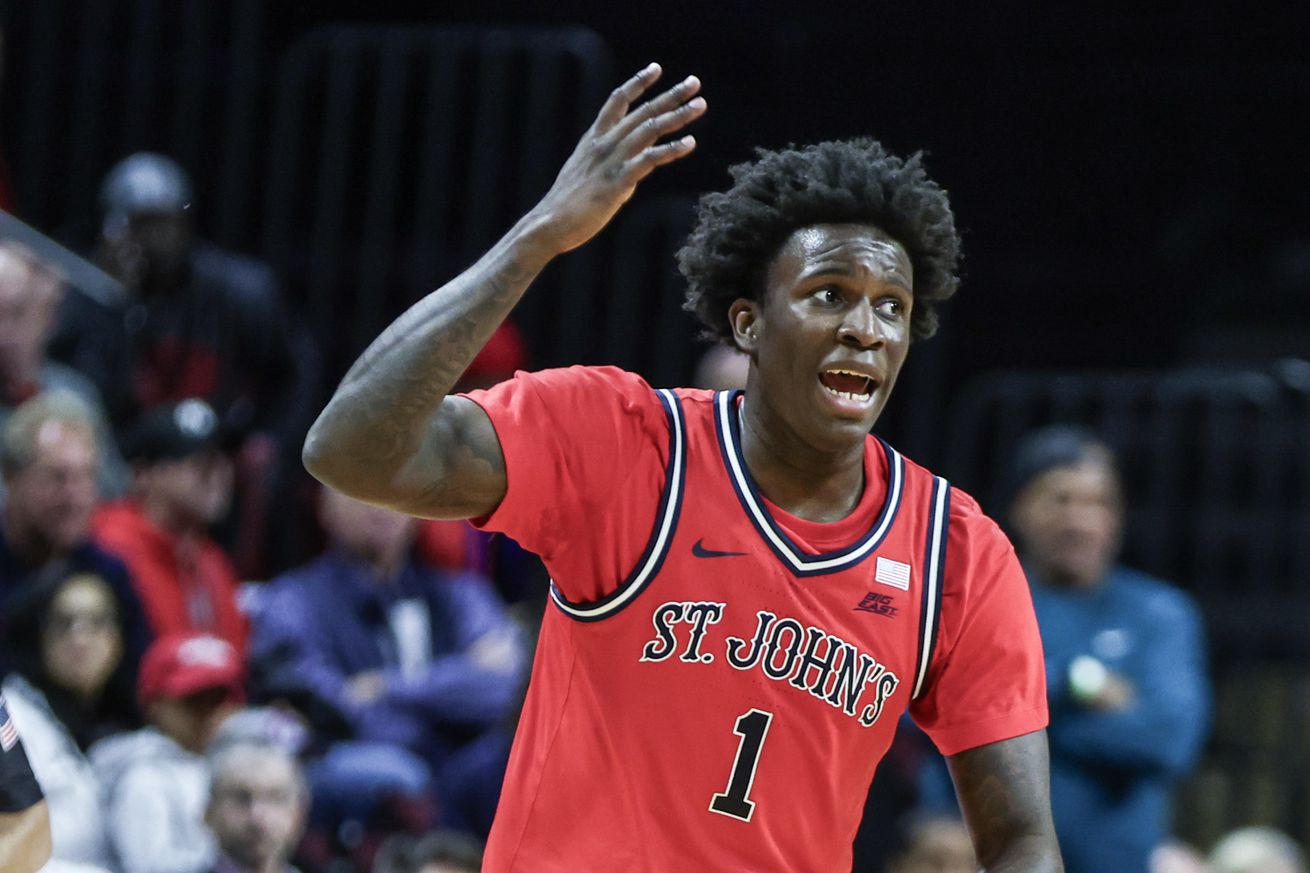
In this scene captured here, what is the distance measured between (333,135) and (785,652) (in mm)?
5450

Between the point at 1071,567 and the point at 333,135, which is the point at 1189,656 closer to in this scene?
the point at 1071,567

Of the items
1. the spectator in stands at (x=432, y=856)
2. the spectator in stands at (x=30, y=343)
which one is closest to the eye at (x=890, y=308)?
the spectator in stands at (x=432, y=856)

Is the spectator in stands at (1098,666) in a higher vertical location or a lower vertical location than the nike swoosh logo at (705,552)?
lower

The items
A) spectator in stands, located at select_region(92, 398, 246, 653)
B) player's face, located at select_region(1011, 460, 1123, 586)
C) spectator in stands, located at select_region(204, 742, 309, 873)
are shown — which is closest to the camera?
spectator in stands, located at select_region(204, 742, 309, 873)

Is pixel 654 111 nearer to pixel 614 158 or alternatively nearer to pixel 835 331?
pixel 614 158

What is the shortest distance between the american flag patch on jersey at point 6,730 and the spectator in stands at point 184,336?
11.4 ft

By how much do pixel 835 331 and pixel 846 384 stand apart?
10 cm

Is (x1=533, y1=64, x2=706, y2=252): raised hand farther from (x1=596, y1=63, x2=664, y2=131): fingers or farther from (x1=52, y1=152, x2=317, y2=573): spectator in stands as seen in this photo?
(x1=52, y1=152, x2=317, y2=573): spectator in stands

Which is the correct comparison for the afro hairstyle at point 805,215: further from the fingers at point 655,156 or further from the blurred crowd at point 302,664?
the blurred crowd at point 302,664

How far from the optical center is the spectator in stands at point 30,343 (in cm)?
673

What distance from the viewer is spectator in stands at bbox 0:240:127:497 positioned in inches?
265

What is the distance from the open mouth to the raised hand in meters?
0.48

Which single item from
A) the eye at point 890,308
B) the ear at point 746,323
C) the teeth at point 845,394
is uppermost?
the eye at point 890,308

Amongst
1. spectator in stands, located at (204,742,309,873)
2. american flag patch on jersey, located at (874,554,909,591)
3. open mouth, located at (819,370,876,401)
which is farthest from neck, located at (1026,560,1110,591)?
open mouth, located at (819,370,876,401)
